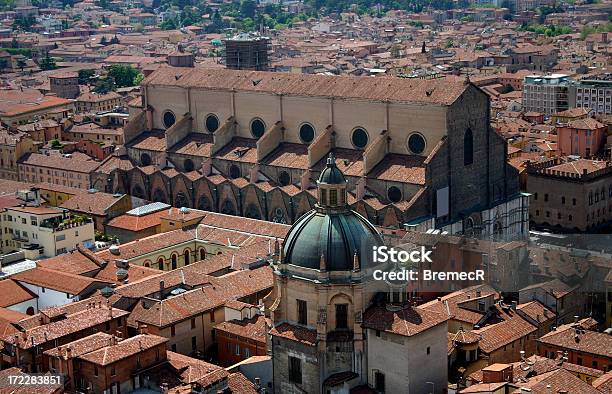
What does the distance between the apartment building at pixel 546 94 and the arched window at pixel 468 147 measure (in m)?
45.4

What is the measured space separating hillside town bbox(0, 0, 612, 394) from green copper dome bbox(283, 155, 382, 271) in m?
0.07

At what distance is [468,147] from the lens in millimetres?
64000

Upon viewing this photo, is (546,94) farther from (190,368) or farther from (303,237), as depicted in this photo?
(190,368)

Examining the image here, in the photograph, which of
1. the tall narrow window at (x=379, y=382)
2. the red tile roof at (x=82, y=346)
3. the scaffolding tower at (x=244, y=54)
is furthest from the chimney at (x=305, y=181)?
the tall narrow window at (x=379, y=382)

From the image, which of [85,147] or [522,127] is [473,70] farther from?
[85,147]

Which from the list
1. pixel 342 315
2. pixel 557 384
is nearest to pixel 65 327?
pixel 342 315

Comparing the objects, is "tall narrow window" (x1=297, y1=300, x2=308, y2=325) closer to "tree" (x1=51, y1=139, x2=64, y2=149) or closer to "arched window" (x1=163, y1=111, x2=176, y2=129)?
"arched window" (x1=163, y1=111, x2=176, y2=129)

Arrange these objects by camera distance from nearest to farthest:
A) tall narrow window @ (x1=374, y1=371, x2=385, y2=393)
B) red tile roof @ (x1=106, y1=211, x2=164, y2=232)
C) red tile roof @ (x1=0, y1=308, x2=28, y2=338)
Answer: tall narrow window @ (x1=374, y1=371, x2=385, y2=393)
red tile roof @ (x1=0, y1=308, x2=28, y2=338)
red tile roof @ (x1=106, y1=211, x2=164, y2=232)

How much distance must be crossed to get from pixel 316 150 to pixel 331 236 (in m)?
26.0

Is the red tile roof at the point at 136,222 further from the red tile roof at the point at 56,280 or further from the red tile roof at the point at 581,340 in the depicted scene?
the red tile roof at the point at 581,340

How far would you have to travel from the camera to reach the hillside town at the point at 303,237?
39844 millimetres

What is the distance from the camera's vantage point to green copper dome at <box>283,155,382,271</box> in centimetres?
3969

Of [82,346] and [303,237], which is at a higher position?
[303,237]

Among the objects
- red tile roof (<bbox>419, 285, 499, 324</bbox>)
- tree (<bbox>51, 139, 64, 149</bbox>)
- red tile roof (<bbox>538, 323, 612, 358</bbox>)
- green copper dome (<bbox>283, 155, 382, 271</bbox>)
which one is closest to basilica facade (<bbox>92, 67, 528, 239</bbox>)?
red tile roof (<bbox>419, 285, 499, 324</bbox>)
